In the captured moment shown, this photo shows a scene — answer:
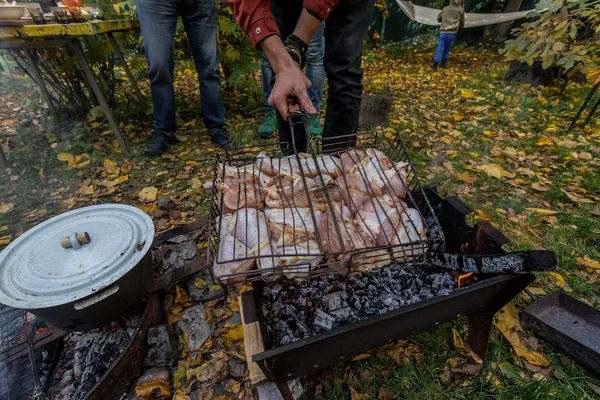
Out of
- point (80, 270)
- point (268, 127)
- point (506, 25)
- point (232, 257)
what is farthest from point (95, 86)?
point (506, 25)

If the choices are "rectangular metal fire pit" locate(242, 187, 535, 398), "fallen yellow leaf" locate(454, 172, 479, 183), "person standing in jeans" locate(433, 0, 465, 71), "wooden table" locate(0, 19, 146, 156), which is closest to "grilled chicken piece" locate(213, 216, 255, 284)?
"rectangular metal fire pit" locate(242, 187, 535, 398)

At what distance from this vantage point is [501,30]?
8.78 m

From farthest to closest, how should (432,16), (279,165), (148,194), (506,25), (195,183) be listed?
1. (506,25)
2. (432,16)
3. (195,183)
4. (148,194)
5. (279,165)

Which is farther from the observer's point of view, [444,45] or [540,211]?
[444,45]

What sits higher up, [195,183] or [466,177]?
[466,177]

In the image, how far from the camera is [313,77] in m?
3.67

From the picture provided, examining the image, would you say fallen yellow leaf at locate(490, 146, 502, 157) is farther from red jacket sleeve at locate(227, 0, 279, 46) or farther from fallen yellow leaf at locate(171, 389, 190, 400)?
fallen yellow leaf at locate(171, 389, 190, 400)

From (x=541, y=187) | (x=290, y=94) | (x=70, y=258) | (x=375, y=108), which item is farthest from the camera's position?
(x=375, y=108)

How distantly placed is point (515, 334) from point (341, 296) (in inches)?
43.9

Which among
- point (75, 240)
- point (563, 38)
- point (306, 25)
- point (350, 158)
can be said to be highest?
point (306, 25)

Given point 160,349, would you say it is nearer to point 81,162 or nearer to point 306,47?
point 306,47

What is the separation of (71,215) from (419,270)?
215cm

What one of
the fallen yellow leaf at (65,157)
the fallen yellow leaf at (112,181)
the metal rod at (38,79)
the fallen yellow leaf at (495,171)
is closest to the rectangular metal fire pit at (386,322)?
the fallen yellow leaf at (495,171)

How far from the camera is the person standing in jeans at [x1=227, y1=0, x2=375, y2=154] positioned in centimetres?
172
